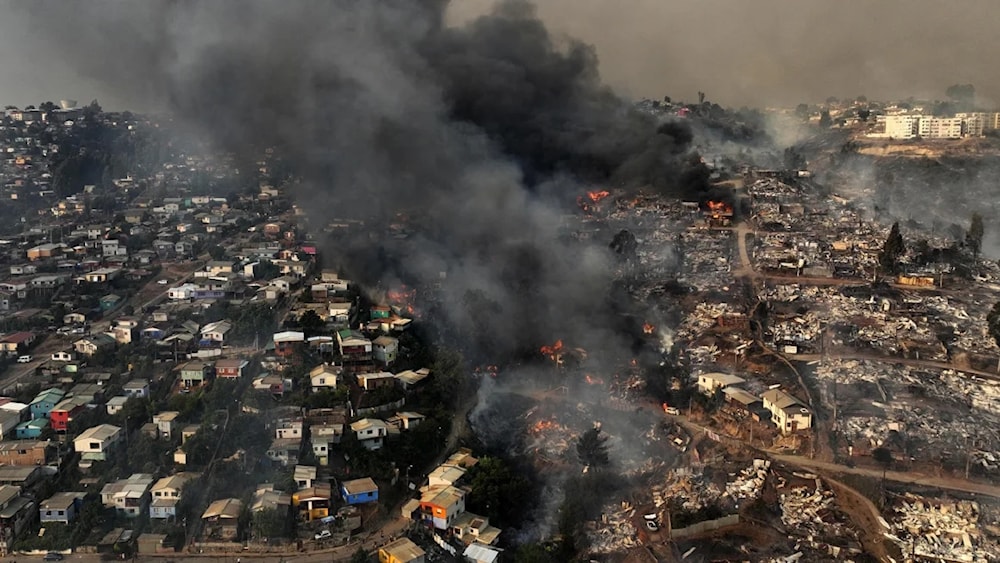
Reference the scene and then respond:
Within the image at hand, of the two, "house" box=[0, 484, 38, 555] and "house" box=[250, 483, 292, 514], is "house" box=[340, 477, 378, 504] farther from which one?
"house" box=[0, 484, 38, 555]

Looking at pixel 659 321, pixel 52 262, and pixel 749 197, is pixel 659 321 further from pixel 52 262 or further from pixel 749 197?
pixel 52 262

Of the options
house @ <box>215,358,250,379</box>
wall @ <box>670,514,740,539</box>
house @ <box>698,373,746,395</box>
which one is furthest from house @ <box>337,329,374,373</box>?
wall @ <box>670,514,740,539</box>

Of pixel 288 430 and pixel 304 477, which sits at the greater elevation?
pixel 288 430

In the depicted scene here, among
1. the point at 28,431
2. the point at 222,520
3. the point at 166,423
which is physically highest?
the point at 166,423

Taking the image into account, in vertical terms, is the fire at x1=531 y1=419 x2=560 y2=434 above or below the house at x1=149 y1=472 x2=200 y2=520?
above

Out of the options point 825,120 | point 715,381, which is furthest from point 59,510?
point 825,120

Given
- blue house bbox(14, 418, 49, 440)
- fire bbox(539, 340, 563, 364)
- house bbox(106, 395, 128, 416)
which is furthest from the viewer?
fire bbox(539, 340, 563, 364)

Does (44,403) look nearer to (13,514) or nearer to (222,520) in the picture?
(13,514)
